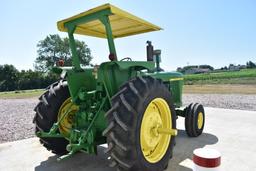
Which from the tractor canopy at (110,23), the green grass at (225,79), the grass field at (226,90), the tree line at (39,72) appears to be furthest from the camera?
the tree line at (39,72)

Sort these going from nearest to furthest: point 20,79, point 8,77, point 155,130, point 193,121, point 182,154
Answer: point 155,130 < point 182,154 < point 193,121 < point 20,79 < point 8,77

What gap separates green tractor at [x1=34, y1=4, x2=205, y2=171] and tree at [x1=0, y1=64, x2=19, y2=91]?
44.1 meters

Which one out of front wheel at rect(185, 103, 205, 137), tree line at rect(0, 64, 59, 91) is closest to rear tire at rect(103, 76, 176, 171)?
front wheel at rect(185, 103, 205, 137)

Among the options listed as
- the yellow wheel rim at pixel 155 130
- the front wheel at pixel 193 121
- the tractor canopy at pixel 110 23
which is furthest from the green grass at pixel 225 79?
the yellow wheel rim at pixel 155 130

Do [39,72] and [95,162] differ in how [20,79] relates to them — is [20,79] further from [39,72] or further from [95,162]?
[95,162]

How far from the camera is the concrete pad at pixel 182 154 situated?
3.18 metres

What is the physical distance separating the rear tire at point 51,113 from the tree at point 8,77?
4396cm

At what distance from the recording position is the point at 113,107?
2352 mm

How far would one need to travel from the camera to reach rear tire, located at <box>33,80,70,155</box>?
134 inches

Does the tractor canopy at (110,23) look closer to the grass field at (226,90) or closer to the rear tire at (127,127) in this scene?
the rear tire at (127,127)

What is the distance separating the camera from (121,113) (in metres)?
2.32

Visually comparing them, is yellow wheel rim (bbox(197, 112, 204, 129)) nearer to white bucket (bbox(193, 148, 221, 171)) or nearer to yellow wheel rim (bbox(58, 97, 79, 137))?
yellow wheel rim (bbox(58, 97, 79, 137))

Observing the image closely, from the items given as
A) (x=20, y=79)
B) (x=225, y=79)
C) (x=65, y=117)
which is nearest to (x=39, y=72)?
(x=20, y=79)

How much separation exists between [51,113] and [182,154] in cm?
224
